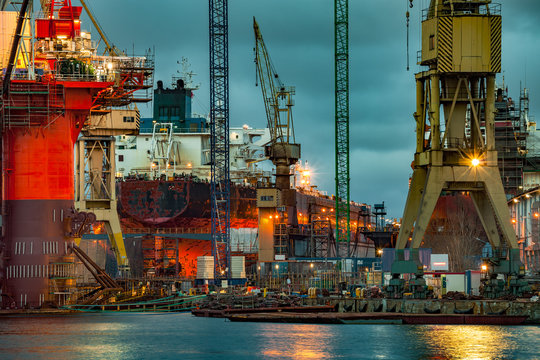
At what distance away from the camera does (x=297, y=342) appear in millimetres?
56719

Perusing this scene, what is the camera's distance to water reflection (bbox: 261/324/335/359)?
5141cm

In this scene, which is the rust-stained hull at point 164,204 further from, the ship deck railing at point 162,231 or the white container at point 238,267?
the white container at point 238,267

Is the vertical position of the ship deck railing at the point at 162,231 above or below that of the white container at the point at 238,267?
above

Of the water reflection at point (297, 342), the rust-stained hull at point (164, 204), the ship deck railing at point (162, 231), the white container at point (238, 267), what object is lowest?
the water reflection at point (297, 342)

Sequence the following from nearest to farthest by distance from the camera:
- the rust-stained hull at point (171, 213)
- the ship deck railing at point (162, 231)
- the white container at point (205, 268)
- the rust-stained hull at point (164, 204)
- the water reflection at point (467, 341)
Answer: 1. the water reflection at point (467, 341)
2. the white container at point (205, 268)
3. the rust-stained hull at point (171, 213)
4. the ship deck railing at point (162, 231)
5. the rust-stained hull at point (164, 204)

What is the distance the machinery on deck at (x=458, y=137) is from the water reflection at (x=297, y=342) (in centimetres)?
727

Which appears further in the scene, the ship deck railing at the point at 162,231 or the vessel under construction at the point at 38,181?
the ship deck railing at the point at 162,231

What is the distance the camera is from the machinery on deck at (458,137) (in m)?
65.4

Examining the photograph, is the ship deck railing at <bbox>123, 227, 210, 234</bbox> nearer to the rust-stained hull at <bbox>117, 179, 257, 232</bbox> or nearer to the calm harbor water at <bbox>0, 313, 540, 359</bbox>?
the rust-stained hull at <bbox>117, 179, 257, 232</bbox>

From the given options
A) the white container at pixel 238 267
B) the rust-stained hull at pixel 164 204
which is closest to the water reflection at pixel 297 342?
the white container at pixel 238 267

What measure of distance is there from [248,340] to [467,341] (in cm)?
1144

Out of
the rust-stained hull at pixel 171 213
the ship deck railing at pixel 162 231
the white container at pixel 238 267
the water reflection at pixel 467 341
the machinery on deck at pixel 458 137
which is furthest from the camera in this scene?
the ship deck railing at pixel 162 231

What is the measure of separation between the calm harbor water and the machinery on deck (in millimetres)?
5195

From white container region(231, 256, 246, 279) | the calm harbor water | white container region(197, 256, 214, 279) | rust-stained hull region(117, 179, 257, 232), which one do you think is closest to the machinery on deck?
the calm harbor water
